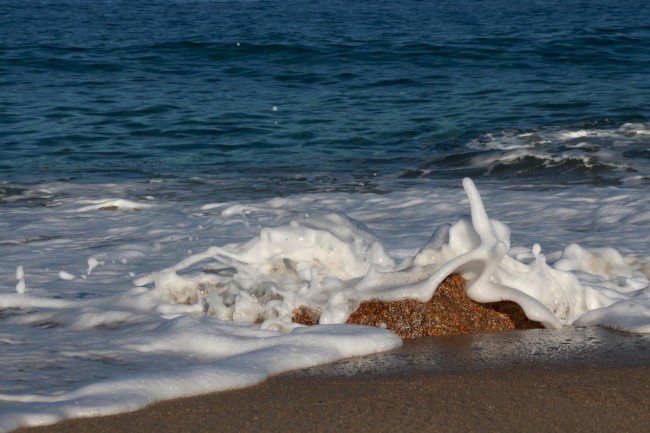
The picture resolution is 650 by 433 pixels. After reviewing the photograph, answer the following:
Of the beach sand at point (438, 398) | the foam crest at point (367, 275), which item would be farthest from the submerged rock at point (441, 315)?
the beach sand at point (438, 398)

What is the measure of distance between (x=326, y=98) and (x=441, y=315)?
1005 centimetres

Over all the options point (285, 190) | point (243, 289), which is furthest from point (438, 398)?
point (285, 190)

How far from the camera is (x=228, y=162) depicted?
31.5 ft

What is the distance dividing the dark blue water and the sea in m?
0.06

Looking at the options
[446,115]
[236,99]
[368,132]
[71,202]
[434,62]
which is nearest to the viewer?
[71,202]

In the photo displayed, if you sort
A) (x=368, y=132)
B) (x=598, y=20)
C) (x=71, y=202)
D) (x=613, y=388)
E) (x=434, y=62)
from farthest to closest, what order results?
(x=598, y=20)
(x=434, y=62)
(x=368, y=132)
(x=71, y=202)
(x=613, y=388)

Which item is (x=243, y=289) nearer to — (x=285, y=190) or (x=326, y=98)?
(x=285, y=190)

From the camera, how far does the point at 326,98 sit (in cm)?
1343

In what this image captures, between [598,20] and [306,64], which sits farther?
[598,20]

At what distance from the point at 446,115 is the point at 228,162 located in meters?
3.44

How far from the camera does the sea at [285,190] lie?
351cm

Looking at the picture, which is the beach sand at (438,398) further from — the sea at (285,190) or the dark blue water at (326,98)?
the dark blue water at (326,98)

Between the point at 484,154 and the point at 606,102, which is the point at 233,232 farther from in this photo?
the point at 606,102

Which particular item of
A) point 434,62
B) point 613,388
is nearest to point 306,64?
point 434,62
